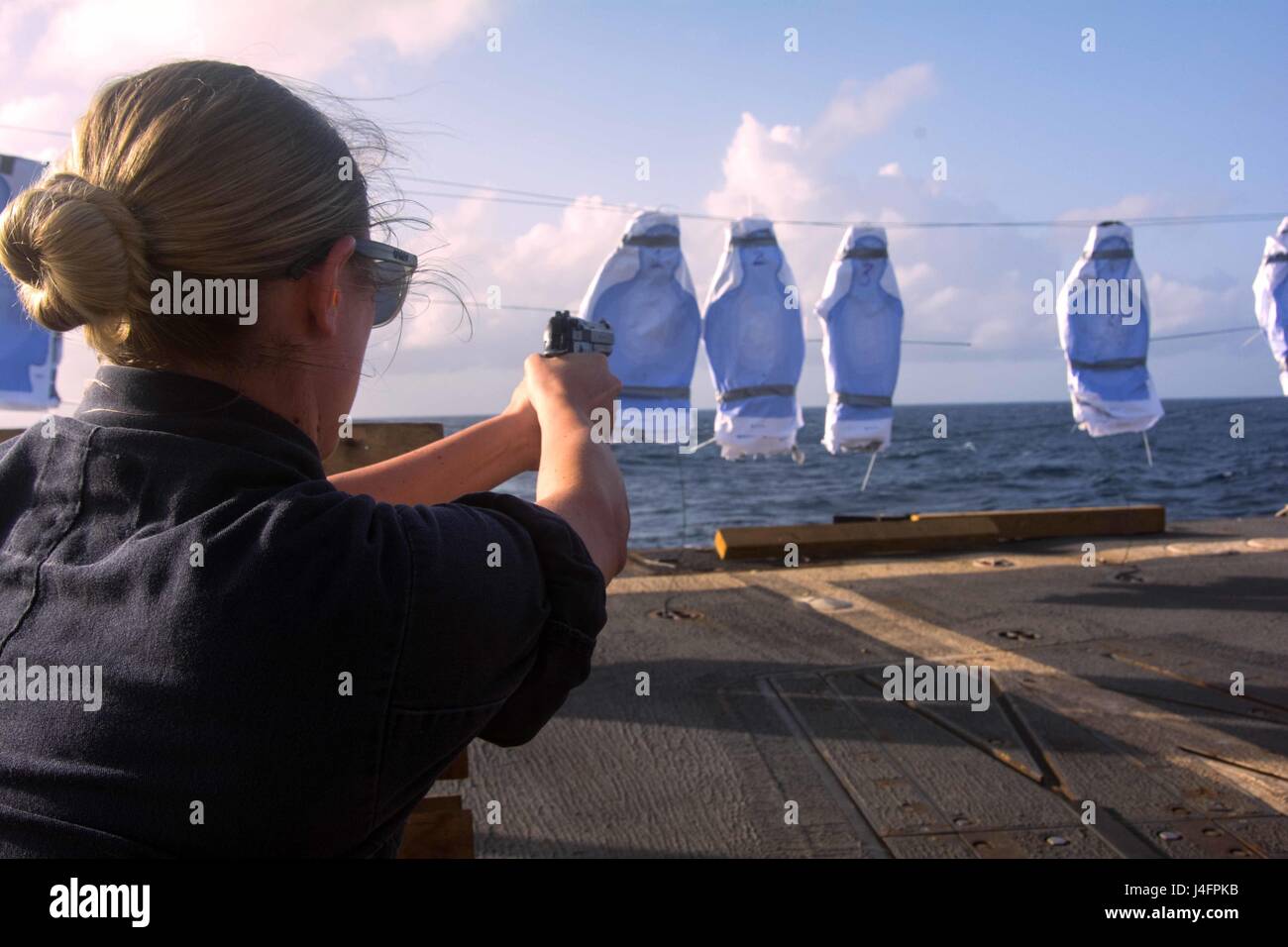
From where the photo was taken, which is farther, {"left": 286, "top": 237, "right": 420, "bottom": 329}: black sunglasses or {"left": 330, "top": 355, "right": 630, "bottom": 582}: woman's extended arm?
{"left": 330, "top": 355, "right": 630, "bottom": 582}: woman's extended arm

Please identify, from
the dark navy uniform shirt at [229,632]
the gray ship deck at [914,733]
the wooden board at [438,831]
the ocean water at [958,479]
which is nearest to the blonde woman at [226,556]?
the dark navy uniform shirt at [229,632]

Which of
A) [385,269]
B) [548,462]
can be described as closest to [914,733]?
[548,462]

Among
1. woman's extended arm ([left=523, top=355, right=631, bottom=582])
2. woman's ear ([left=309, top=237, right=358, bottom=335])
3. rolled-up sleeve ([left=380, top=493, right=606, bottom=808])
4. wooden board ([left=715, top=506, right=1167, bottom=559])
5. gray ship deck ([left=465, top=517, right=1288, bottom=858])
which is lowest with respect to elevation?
gray ship deck ([left=465, top=517, right=1288, bottom=858])

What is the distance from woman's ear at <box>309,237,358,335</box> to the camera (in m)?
1.07

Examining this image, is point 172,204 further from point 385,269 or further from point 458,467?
point 458,467

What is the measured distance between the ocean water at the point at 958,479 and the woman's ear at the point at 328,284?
57.9 ft

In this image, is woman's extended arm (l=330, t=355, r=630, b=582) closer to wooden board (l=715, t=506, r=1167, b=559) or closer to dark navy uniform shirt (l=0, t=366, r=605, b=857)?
dark navy uniform shirt (l=0, t=366, r=605, b=857)

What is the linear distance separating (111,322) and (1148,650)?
583 centimetres

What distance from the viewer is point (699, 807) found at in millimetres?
3764

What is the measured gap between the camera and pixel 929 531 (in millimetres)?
9016

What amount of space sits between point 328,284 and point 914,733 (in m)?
3.91

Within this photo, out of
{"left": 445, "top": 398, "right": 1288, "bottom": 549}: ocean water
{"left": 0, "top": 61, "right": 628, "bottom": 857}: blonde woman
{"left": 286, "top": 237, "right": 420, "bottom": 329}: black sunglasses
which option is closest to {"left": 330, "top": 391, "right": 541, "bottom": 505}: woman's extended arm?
{"left": 286, "top": 237, "right": 420, "bottom": 329}: black sunglasses
